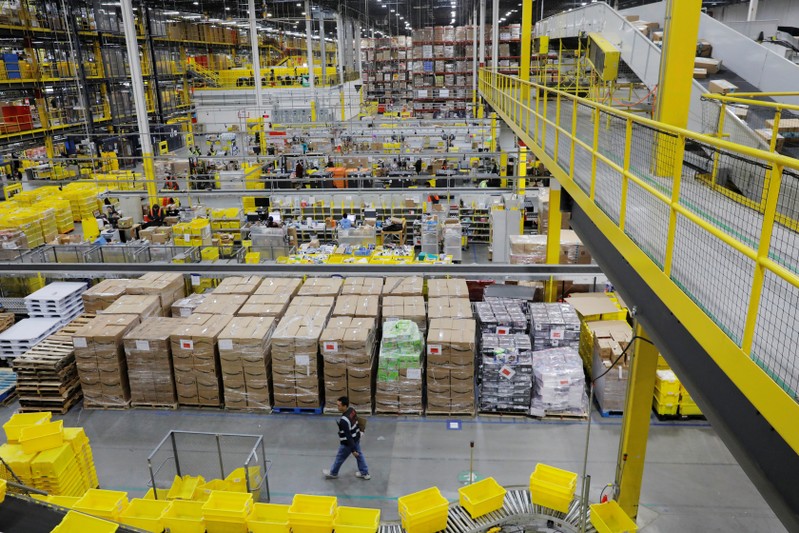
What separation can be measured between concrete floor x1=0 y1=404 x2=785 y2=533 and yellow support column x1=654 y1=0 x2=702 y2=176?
4277mm

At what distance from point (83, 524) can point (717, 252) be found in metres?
5.60

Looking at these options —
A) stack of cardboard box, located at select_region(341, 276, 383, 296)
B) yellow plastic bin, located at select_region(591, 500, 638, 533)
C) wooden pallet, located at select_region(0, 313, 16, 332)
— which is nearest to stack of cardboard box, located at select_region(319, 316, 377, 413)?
stack of cardboard box, located at select_region(341, 276, 383, 296)

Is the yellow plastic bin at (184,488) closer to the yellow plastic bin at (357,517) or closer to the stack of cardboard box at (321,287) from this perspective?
the yellow plastic bin at (357,517)

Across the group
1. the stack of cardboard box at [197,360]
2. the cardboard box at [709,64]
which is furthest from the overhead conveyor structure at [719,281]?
the stack of cardboard box at [197,360]

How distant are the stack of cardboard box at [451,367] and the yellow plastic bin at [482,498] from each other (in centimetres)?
225

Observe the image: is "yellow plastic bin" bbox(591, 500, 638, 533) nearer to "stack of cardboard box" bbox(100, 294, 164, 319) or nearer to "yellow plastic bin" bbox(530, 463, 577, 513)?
"yellow plastic bin" bbox(530, 463, 577, 513)

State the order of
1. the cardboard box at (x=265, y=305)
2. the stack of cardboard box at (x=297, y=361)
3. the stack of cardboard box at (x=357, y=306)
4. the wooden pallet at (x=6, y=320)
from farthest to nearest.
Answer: the wooden pallet at (x=6, y=320) < the cardboard box at (x=265, y=305) < the stack of cardboard box at (x=357, y=306) < the stack of cardboard box at (x=297, y=361)

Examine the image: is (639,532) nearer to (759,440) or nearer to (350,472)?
(350,472)

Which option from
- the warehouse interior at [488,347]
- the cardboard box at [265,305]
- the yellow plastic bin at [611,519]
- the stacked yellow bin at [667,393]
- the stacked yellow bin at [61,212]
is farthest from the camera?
the stacked yellow bin at [61,212]

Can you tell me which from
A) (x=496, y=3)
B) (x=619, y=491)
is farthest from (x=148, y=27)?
(x=619, y=491)

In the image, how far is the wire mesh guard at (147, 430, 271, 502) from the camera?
6988 millimetres

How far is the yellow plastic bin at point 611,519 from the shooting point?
18.9ft

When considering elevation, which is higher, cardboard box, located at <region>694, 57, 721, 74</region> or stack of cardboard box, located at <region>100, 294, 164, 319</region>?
cardboard box, located at <region>694, 57, 721, 74</region>

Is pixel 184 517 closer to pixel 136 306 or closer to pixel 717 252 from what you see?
pixel 136 306
